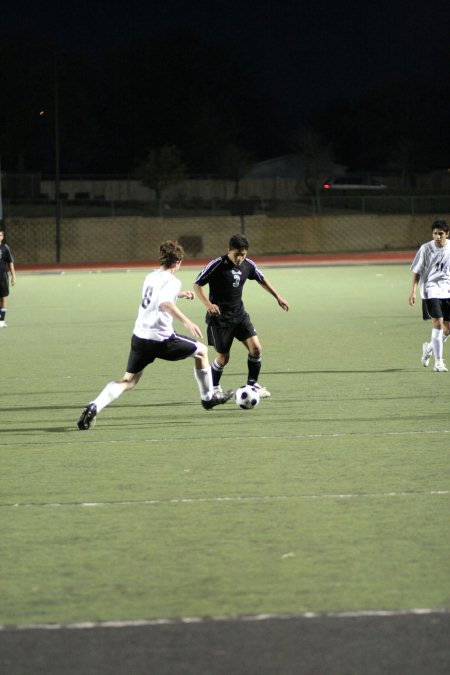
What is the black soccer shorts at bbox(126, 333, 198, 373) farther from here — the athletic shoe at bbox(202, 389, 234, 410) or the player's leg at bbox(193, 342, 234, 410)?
the athletic shoe at bbox(202, 389, 234, 410)

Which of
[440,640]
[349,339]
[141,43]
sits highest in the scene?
[141,43]

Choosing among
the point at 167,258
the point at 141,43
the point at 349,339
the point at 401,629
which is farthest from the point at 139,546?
the point at 141,43

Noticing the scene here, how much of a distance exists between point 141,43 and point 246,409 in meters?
92.4

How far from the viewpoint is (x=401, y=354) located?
51.9 feet

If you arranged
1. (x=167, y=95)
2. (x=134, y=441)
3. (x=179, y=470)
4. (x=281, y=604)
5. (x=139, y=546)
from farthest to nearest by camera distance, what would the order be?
(x=167, y=95) < (x=134, y=441) < (x=179, y=470) < (x=139, y=546) < (x=281, y=604)

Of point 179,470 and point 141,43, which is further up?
point 141,43

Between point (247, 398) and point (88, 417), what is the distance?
76.3 inches

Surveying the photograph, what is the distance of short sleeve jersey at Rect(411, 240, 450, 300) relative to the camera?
548 inches

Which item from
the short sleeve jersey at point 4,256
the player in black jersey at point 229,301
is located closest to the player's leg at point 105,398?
the player in black jersey at point 229,301

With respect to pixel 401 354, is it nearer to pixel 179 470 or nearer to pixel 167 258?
pixel 167 258

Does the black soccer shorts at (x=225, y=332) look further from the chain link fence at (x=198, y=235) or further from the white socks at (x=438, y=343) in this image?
the chain link fence at (x=198, y=235)

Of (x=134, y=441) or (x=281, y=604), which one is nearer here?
(x=281, y=604)

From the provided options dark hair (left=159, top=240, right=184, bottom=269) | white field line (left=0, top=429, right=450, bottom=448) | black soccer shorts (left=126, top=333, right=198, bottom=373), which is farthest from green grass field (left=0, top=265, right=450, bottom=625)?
dark hair (left=159, top=240, right=184, bottom=269)

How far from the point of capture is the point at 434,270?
45.7 feet
